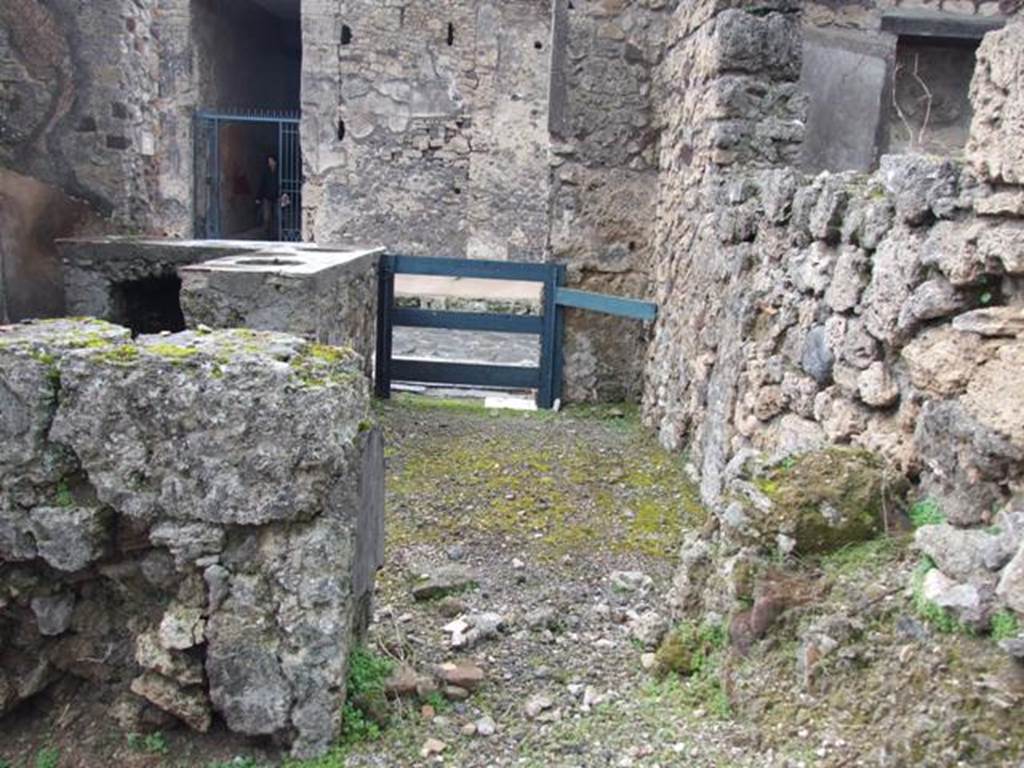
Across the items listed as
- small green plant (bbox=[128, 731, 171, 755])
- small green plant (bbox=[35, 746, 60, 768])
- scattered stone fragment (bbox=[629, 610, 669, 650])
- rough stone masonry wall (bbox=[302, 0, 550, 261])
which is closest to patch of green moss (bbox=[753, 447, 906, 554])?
scattered stone fragment (bbox=[629, 610, 669, 650])

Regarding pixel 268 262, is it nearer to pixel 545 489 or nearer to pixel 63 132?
pixel 63 132

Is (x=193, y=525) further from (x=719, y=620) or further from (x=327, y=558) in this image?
(x=719, y=620)

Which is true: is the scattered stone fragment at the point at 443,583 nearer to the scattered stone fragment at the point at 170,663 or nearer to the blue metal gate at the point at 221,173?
the scattered stone fragment at the point at 170,663

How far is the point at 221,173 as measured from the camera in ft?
43.2

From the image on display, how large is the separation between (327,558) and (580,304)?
14.7 feet

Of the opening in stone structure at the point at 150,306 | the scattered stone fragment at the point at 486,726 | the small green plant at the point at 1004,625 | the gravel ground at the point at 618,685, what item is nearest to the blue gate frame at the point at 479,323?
the opening in stone structure at the point at 150,306

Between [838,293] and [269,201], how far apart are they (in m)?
Answer: 12.7

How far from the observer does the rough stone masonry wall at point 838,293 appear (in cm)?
226

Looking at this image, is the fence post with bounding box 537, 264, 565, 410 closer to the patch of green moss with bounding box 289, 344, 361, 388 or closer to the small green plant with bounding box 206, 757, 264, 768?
the patch of green moss with bounding box 289, 344, 361, 388

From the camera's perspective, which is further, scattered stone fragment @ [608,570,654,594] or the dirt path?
scattered stone fragment @ [608,570,654,594]

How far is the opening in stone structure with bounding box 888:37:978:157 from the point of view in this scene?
7.54m

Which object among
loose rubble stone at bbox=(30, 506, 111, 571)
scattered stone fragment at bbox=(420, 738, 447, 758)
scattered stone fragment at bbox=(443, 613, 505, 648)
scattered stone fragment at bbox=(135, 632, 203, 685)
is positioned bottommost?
scattered stone fragment at bbox=(443, 613, 505, 648)

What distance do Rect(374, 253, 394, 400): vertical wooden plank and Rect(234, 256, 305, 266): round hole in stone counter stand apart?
1688 mm

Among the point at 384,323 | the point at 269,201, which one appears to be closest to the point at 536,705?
the point at 384,323
